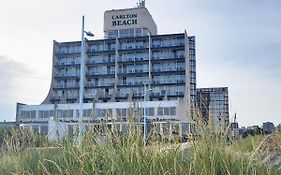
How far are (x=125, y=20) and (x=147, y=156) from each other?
257 feet

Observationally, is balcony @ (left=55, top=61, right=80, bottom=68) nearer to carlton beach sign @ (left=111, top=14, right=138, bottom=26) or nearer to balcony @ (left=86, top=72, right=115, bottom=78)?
balcony @ (left=86, top=72, right=115, bottom=78)

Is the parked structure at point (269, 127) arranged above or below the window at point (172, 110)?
below

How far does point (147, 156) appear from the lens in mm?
4023

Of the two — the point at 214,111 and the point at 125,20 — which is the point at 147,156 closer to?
the point at 214,111

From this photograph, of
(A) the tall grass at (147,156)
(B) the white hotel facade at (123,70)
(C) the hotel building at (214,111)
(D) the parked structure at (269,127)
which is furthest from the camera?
(B) the white hotel facade at (123,70)

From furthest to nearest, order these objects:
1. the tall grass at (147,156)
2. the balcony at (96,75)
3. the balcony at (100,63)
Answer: the balcony at (100,63), the balcony at (96,75), the tall grass at (147,156)

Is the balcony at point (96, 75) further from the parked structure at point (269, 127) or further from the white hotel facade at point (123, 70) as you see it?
the parked structure at point (269, 127)

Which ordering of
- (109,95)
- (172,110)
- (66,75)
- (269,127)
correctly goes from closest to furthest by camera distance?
(269,127) < (172,110) < (109,95) < (66,75)

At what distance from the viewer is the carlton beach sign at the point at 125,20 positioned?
80188 millimetres

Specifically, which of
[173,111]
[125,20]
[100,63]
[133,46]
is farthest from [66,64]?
[173,111]

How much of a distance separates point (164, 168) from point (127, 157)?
0.41 meters

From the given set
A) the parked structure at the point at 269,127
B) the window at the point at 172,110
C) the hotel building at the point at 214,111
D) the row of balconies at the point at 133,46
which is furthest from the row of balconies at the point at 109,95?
the hotel building at the point at 214,111

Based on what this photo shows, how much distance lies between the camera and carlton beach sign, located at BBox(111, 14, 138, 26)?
263 ft

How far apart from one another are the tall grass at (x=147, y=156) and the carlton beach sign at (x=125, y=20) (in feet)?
252
